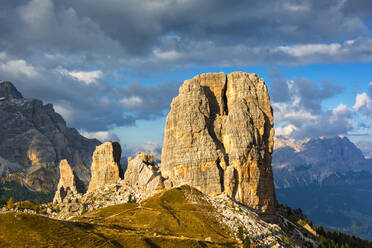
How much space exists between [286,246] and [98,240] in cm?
9656

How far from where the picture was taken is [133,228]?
6206 inches

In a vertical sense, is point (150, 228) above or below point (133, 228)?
below

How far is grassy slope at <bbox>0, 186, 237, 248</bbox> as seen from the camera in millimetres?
113000

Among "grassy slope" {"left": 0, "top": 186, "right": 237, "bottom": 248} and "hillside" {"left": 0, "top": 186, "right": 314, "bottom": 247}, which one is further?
"hillside" {"left": 0, "top": 186, "right": 314, "bottom": 247}

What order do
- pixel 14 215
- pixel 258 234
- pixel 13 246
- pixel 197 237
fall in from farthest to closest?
pixel 258 234
pixel 197 237
pixel 14 215
pixel 13 246

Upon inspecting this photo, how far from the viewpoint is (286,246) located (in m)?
178

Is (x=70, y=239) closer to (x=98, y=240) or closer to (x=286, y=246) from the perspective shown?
(x=98, y=240)

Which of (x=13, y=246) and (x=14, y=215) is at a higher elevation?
(x=14, y=215)

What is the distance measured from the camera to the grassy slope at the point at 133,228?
11300 centimetres

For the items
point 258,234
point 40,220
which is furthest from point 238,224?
point 40,220

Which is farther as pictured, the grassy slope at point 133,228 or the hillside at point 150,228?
the hillside at point 150,228

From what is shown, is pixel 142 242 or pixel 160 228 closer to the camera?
pixel 142 242

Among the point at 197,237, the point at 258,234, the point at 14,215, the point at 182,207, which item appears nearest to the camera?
the point at 14,215

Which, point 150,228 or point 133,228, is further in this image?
point 150,228
